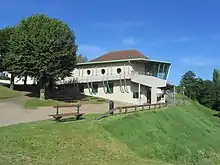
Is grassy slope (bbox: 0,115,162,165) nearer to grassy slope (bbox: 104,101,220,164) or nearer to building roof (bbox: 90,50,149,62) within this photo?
grassy slope (bbox: 104,101,220,164)

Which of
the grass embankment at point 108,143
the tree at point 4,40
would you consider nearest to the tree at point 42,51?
the tree at point 4,40

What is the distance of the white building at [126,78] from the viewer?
48.8 meters

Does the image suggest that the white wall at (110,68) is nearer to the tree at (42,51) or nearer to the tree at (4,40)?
the tree at (42,51)

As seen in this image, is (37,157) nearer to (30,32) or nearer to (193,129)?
(193,129)

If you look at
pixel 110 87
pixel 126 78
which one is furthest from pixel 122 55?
pixel 126 78

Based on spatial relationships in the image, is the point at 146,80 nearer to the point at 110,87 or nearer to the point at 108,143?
the point at 110,87

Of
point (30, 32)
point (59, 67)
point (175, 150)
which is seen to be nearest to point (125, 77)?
point (59, 67)

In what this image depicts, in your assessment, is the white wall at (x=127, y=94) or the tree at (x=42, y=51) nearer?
the tree at (x=42, y=51)

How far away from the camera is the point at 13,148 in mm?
13531

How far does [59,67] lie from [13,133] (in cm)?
2754

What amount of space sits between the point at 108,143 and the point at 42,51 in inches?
1058

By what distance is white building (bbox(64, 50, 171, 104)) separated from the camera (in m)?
48.8

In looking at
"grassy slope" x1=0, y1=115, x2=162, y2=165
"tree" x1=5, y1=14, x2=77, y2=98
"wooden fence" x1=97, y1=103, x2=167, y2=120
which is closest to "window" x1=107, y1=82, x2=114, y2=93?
"tree" x1=5, y1=14, x2=77, y2=98

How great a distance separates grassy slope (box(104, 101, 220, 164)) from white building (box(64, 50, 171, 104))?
655 inches
